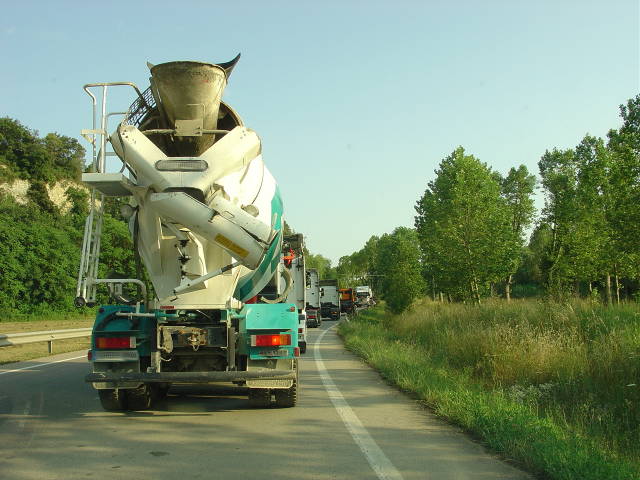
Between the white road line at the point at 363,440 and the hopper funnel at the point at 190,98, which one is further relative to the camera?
the hopper funnel at the point at 190,98

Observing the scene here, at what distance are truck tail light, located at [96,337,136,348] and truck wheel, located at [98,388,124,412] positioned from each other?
2.51 ft

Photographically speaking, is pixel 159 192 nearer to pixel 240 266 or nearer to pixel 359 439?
pixel 240 266

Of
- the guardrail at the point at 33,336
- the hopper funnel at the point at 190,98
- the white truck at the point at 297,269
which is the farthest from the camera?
the guardrail at the point at 33,336

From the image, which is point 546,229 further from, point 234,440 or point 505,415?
point 234,440

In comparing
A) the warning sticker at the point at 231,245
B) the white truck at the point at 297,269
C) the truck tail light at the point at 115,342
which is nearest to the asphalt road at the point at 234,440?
the truck tail light at the point at 115,342

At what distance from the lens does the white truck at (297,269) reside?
12.3 m

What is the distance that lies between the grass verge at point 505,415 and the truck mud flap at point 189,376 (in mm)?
2294

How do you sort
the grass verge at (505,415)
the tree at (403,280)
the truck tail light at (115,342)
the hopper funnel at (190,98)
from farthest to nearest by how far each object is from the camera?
the tree at (403,280)
the truck tail light at (115,342)
the hopper funnel at (190,98)
the grass verge at (505,415)

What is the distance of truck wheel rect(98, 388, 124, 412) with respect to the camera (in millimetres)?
8914

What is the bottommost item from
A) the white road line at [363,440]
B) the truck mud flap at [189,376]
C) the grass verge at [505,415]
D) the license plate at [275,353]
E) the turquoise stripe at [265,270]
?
the white road line at [363,440]

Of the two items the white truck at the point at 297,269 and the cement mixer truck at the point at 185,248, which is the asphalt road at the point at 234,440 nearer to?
the cement mixer truck at the point at 185,248

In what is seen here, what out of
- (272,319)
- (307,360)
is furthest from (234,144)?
(307,360)

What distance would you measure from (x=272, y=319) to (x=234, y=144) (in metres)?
2.44

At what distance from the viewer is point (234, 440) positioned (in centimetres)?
703
